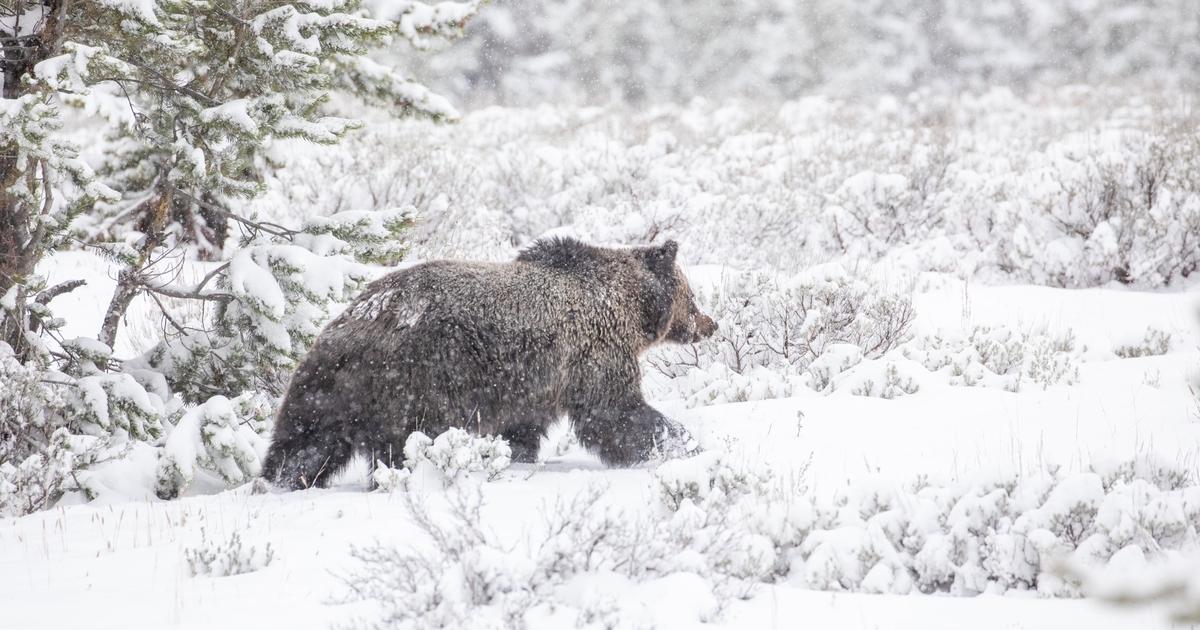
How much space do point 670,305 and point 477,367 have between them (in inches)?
74.2

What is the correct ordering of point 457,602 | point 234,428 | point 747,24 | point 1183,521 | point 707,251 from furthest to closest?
point 747,24
point 707,251
point 234,428
point 1183,521
point 457,602

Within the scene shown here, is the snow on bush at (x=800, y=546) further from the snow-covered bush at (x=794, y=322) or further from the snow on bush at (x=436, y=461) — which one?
the snow-covered bush at (x=794, y=322)

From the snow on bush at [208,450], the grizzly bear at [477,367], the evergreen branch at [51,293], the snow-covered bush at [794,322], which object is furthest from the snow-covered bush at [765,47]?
the snow on bush at [208,450]

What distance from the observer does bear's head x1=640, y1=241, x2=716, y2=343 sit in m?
6.82

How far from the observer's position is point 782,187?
14547 mm

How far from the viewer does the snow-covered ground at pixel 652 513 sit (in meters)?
3.41

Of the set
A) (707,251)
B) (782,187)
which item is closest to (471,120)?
(782,187)

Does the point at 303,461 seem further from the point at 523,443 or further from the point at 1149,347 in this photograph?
the point at 1149,347

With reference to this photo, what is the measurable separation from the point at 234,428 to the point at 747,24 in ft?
130

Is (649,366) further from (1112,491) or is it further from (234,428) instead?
(1112,491)

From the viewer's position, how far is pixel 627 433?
6.00m

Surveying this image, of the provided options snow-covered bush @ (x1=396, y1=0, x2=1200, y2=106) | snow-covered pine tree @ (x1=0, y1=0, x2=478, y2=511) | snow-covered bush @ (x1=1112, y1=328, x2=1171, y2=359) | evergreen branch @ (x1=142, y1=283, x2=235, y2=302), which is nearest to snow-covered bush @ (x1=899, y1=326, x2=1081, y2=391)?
snow-covered bush @ (x1=1112, y1=328, x2=1171, y2=359)

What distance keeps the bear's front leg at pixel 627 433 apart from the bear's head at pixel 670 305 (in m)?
0.94

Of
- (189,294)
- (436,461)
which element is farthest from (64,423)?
(436,461)
